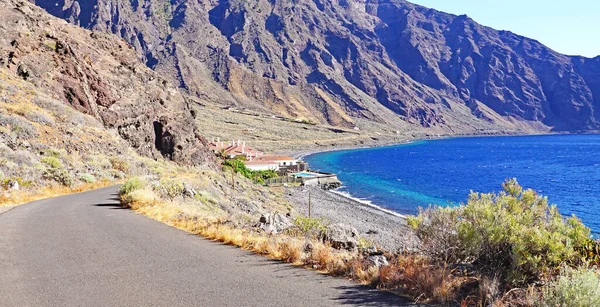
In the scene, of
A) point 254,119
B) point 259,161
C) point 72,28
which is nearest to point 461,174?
point 259,161

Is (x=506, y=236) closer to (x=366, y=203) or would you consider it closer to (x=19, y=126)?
(x=19, y=126)

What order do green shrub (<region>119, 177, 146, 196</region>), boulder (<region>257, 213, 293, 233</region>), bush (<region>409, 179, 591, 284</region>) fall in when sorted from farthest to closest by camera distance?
green shrub (<region>119, 177, 146, 196</region>) < boulder (<region>257, 213, 293, 233</region>) < bush (<region>409, 179, 591, 284</region>)

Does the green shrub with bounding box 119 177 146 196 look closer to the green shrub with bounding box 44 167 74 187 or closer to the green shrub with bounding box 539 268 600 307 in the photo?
the green shrub with bounding box 44 167 74 187

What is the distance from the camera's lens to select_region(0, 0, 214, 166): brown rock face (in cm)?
3678

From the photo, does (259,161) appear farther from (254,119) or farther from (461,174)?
(254,119)

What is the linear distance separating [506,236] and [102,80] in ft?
146

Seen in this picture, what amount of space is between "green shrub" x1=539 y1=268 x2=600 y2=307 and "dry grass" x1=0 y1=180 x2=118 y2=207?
60.5ft

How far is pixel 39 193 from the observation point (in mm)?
19094

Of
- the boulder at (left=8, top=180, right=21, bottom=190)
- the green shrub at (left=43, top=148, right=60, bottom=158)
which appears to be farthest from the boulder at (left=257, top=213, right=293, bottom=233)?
the green shrub at (left=43, top=148, right=60, bottom=158)

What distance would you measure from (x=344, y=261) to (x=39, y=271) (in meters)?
5.59

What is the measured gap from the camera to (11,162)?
20.2 meters

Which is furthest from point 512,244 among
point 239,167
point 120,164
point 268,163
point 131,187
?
point 268,163

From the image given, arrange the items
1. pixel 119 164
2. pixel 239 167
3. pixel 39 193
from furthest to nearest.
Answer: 1. pixel 239 167
2. pixel 119 164
3. pixel 39 193

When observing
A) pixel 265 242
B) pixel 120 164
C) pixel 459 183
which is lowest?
pixel 459 183
